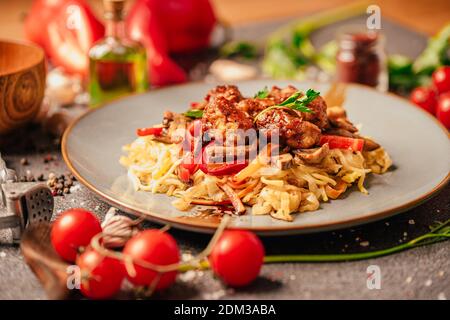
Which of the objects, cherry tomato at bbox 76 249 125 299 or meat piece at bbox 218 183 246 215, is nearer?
cherry tomato at bbox 76 249 125 299

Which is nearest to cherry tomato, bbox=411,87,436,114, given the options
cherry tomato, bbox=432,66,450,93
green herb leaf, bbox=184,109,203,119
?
cherry tomato, bbox=432,66,450,93

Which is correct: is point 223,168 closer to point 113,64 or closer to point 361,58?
point 113,64

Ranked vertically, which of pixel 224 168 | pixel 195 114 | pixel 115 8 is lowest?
pixel 224 168

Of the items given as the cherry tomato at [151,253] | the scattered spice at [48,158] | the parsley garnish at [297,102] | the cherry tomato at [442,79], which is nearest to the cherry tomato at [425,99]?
the cherry tomato at [442,79]

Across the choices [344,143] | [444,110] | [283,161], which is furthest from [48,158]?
[444,110]

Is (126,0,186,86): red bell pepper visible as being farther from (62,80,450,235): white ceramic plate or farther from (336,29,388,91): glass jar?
(336,29,388,91): glass jar

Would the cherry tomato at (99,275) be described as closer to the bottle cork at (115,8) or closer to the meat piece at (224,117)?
the meat piece at (224,117)

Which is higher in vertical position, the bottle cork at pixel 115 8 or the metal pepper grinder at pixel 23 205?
the bottle cork at pixel 115 8
